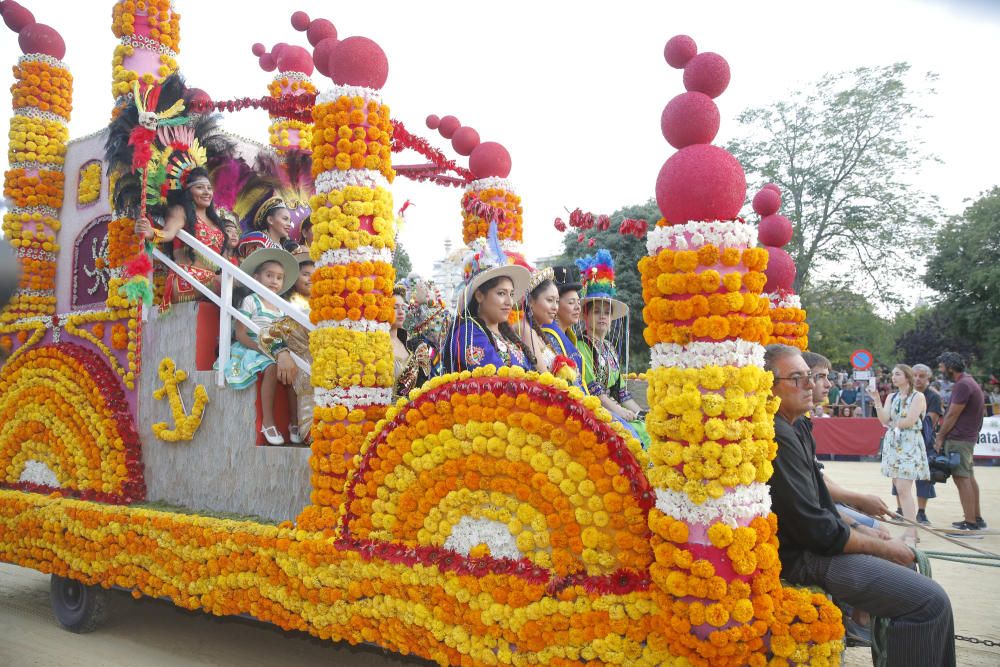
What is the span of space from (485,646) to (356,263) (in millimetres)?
1915

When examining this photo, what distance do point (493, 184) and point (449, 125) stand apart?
0.77 m

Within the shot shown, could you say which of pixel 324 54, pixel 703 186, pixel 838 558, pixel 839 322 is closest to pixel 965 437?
pixel 838 558

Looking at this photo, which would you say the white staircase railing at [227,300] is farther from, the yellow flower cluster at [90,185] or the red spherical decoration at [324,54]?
the yellow flower cluster at [90,185]

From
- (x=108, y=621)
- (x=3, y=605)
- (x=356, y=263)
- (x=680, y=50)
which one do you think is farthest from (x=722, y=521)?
(x=3, y=605)

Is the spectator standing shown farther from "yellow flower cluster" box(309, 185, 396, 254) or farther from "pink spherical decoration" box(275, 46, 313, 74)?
"pink spherical decoration" box(275, 46, 313, 74)

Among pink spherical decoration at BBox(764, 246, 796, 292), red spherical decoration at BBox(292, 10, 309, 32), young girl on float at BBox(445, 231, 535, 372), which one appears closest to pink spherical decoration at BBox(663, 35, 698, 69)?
young girl on float at BBox(445, 231, 535, 372)

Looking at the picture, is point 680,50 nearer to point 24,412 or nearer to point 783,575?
point 783,575

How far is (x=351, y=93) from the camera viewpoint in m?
3.58

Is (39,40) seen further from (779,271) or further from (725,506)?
(725,506)

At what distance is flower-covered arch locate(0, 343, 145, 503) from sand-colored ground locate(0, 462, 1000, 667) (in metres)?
0.94

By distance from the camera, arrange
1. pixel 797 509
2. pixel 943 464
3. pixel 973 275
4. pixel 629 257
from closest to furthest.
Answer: pixel 797 509
pixel 943 464
pixel 629 257
pixel 973 275

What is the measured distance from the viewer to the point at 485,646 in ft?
9.30

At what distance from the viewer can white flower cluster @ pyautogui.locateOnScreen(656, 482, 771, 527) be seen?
7.82ft

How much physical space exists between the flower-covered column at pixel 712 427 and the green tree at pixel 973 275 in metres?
22.1
